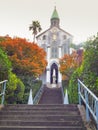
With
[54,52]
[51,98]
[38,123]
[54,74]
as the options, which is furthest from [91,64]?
[54,52]

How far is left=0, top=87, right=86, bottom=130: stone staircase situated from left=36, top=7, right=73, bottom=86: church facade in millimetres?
37512

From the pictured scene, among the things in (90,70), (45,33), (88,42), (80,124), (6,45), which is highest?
(45,33)

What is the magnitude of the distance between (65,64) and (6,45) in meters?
13.6

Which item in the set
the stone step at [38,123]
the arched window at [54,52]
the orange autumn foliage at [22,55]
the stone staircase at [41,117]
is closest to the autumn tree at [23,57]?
the orange autumn foliage at [22,55]

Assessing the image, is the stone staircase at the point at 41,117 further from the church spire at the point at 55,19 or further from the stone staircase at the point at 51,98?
the church spire at the point at 55,19

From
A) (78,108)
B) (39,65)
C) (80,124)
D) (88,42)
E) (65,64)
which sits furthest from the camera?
(65,64)

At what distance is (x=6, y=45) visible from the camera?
28.6m

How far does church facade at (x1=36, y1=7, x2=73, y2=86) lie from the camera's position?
47.6m

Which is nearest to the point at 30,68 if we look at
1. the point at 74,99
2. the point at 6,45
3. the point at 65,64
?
the point at 6,45

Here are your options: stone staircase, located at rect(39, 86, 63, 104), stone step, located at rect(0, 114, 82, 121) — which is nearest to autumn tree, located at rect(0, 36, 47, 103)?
stone staircase, located at rect(39, 86, 63, 104)

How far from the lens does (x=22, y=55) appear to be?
30.0m

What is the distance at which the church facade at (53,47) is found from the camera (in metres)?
47.6

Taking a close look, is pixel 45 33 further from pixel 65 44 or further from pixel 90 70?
pixel 90 70

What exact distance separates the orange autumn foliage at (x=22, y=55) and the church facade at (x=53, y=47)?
48.2ft
